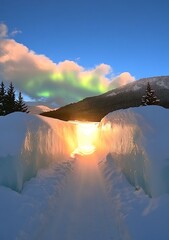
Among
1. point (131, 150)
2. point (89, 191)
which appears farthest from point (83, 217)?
point (131, 150)

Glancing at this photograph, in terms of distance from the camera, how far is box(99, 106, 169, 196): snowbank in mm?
8422

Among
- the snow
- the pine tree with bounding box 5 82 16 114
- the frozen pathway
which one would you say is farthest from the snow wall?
the pine tree with bounding box 5 82 16 114

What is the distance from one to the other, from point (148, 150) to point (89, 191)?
3238 mm

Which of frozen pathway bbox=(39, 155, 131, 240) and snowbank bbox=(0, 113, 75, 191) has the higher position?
snowbank bbox=(0, 113, 75, 191)

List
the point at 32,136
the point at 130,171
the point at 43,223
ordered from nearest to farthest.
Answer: the point at 43,223 → the point at 130,171 → the point at 32,136

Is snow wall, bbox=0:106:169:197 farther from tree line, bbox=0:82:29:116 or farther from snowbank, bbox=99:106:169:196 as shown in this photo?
tree line, bbox=0:82:29:116

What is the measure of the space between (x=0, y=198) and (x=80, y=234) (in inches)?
114

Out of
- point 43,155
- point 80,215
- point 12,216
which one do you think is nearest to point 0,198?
point 12,216

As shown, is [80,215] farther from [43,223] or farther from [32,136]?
[32,136]

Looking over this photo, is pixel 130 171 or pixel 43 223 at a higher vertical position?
pixel 130 171

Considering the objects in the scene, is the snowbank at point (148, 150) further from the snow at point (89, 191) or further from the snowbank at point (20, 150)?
the snowbank at point (20, 150)

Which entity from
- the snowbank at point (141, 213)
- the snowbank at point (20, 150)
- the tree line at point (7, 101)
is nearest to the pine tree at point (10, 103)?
the tree line at point (7, 101)

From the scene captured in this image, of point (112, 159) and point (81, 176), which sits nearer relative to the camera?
point (81, 176)

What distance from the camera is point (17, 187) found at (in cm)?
988
